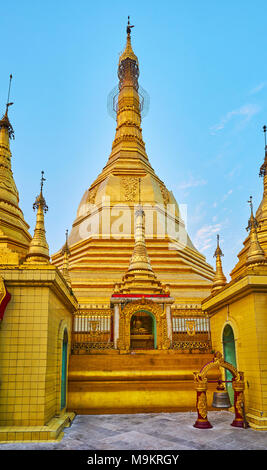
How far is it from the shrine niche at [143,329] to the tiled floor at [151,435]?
Answer: 352cm

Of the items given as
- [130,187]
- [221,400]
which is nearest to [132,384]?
[221,400]

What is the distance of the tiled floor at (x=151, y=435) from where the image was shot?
736 centimetres

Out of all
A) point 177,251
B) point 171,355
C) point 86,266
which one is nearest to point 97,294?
point 86,266

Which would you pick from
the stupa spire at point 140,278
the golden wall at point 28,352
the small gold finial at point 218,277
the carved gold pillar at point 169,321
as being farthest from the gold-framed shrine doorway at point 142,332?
the golden wall at point 28,352

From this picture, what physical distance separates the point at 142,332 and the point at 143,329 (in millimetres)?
153

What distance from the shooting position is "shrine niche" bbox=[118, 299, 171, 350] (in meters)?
13.8

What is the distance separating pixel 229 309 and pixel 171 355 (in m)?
2.67

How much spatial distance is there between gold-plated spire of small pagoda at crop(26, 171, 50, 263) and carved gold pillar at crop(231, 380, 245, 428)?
6.43 m

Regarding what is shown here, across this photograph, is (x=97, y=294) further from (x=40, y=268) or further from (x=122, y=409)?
(x=40, y=268)

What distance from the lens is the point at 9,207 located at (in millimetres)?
17281

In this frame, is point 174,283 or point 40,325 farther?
point 174,283

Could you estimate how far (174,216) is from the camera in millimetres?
28797

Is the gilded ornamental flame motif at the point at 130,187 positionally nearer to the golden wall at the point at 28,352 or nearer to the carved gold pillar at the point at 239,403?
the golden wall at the point at 28,352

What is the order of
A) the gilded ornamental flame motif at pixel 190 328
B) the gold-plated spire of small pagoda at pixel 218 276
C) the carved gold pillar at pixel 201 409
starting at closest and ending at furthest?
the carved gold pillar at pixel 201 409 → the gilded ornamental flame motif at pixel 190 328 → the gold-plated spire of small pagoda at pixel 218 276
